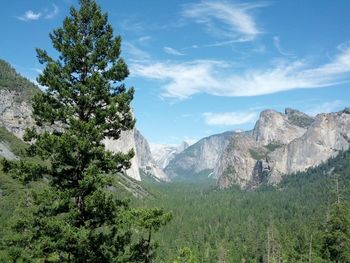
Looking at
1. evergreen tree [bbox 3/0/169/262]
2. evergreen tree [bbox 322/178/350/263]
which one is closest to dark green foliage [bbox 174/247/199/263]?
evergreen tree [bbox 3/0/169/262]

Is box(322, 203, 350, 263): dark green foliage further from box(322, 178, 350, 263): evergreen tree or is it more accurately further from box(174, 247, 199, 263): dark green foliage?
box(174, 247, 199, 263): dark green foliage

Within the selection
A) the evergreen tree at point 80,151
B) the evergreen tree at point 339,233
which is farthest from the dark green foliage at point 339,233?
the evergreen tree at point 80,151

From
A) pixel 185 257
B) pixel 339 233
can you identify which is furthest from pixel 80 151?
pixel 339 233

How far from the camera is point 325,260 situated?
77.1 meters

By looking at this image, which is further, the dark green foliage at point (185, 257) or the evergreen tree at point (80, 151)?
the dark green foliage at point (185, 257)

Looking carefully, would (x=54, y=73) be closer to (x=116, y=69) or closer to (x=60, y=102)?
(x=60, y=102)

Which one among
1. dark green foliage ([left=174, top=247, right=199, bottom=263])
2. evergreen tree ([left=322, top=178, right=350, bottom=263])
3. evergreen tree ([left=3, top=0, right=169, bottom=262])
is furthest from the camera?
evergreen tree ([left=322, top=178, right=350, bottom=263])

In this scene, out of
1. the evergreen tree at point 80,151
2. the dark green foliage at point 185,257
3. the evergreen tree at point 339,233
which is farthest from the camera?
the evergreen tree at point 339,233

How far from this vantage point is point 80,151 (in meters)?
24.1

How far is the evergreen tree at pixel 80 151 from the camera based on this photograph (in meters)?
23.7

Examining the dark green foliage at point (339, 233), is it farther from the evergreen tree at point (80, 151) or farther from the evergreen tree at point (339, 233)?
the evergreen tree at point (80, 151)

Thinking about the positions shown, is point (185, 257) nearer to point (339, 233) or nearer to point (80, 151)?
point (80, 151)

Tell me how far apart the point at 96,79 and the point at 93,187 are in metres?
5.66

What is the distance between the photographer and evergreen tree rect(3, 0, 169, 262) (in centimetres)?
2370
